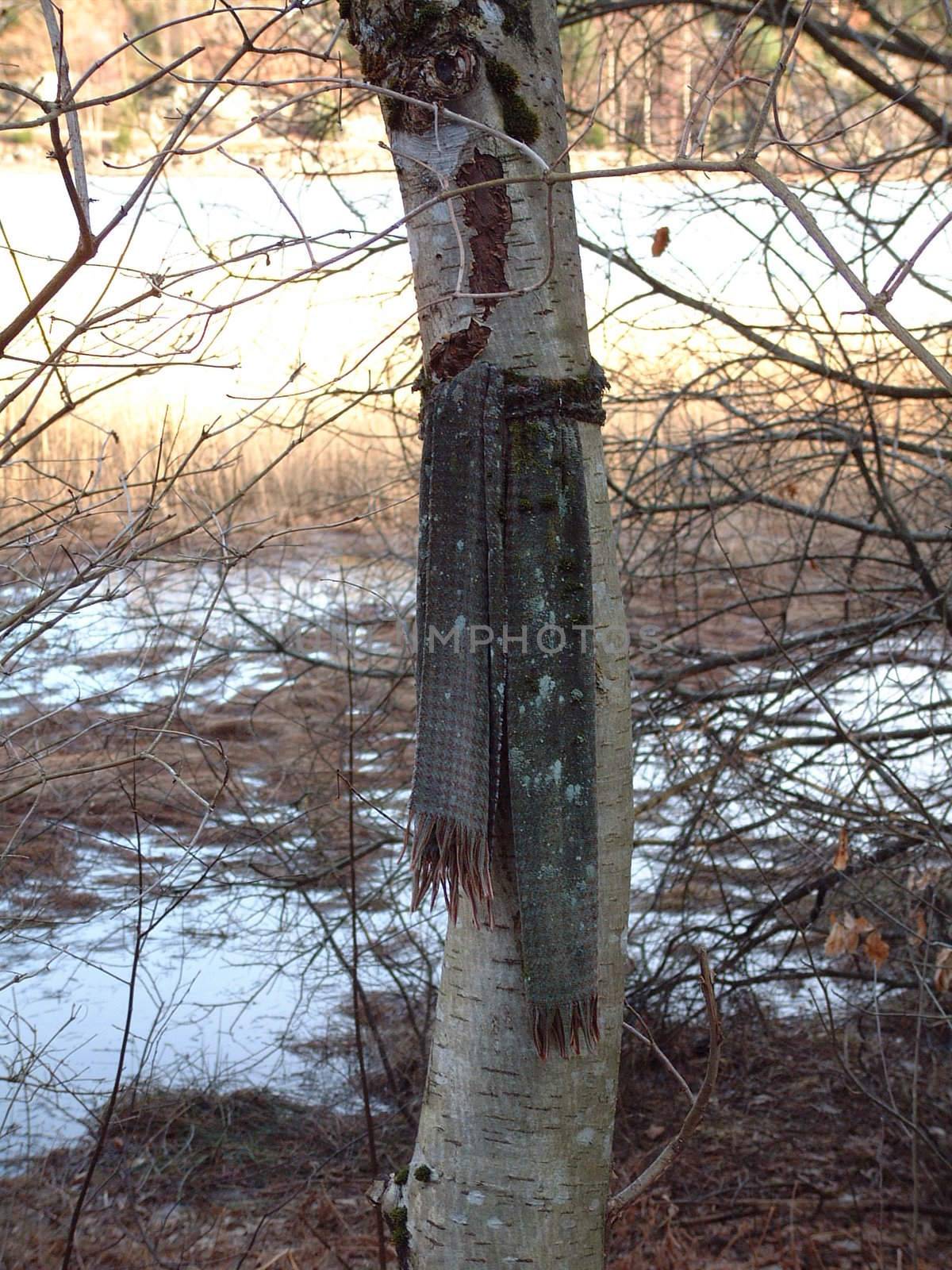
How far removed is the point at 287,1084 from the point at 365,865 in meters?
1.04

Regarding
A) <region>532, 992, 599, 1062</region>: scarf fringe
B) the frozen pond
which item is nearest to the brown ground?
the frozen pond

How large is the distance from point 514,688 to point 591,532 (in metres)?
0.26

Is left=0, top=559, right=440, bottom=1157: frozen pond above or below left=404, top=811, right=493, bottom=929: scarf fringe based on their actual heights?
above

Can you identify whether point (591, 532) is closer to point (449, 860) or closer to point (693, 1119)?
point (449, 860)

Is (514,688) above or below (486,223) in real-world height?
below

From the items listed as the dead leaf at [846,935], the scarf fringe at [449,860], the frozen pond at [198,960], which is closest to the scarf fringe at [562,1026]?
the scarf fringe at [449,860]

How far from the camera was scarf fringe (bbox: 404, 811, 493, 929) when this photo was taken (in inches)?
58.6

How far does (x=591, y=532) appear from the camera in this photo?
161 centimetres

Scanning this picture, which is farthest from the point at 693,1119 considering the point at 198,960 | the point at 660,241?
the point at 198,960

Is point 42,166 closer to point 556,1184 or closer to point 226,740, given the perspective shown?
point 226,740

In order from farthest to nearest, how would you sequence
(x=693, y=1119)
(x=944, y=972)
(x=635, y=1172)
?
(x=635, y=1172) → (x=944, y=972) → (x=693, y=1119)

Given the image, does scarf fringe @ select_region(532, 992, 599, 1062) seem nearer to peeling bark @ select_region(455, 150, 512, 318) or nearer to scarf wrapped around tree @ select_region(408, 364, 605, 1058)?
scarf wrapped around tree @ select_region(408, 364, 605, 1058)

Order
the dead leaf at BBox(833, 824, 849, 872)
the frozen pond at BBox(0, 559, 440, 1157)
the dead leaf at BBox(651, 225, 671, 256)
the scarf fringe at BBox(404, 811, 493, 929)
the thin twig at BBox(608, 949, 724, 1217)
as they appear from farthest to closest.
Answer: the frozen pond at BBox(0, 559, 440, 1157), the dead leaf at BBox(651, 225, 671, 256), the dead leaf at BBox(833, 824, 849, 872), the thin twig at BBox(608, 949, 724, 1217), the scarf fringe at BBox(404, 811, 493, 929)

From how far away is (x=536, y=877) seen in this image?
149 cm
